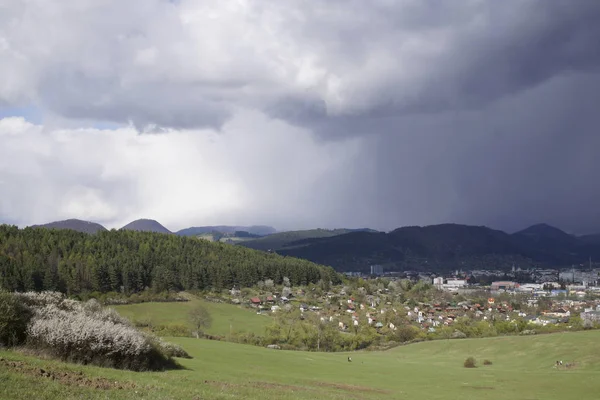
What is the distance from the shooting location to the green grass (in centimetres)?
10517

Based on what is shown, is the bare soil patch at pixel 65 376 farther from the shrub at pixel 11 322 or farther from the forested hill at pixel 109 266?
the forested hill at pixel 109 266

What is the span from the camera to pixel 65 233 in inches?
7141

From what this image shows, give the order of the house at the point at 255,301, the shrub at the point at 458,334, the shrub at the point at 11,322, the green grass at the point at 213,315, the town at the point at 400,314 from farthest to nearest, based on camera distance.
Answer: the house at the point at 255,301, the green grass at the point at 213,315, the town at the point at 400,314, the shrub at the point at 458,334, the shrub at the point at 11,322

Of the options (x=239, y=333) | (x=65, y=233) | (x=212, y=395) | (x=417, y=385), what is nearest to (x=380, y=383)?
(x=417, y=385)

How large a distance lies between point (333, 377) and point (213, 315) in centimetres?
8354

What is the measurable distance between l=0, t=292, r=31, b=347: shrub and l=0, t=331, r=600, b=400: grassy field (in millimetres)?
2655

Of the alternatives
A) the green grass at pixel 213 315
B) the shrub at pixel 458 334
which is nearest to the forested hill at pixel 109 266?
the green grass at pixel 213 315

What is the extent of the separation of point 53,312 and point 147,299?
111m

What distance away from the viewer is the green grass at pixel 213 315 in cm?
10517

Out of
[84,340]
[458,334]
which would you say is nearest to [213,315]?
[458,334]

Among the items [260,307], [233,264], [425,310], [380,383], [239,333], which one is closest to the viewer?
[380,383]

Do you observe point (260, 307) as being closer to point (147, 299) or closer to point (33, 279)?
point (147, 299)

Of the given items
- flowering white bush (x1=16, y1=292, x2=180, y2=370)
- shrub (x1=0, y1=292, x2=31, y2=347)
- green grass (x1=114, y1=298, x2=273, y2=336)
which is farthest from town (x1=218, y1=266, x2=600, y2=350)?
shrub (x1=0, y1=292, x2=31, y2=347)

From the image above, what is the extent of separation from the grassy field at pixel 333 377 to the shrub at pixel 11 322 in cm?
265
